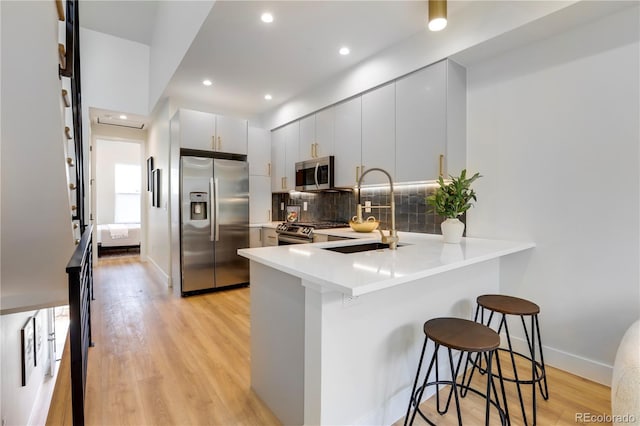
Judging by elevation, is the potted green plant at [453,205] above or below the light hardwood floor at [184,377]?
above

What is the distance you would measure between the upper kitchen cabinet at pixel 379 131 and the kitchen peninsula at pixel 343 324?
1286mm

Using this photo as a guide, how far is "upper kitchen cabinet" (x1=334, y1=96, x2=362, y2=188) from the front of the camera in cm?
339

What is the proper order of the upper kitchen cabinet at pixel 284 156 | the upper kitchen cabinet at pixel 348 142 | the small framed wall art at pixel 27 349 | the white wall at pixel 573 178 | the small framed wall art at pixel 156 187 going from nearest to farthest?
the small framed wall art at pixel 27 349, the white wall at pixel 573 178, the upper kitchen cabinet at pixel 348 142, the upper kitchen cabinet at pixel 284 156, the small framed wall art at pixel 156 187

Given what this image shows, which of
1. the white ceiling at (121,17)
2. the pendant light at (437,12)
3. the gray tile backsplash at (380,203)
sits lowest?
the gray tile backsplash at (380,203)

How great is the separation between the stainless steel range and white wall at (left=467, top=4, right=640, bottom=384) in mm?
1721

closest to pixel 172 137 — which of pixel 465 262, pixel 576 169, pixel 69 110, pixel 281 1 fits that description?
pixel 69 110

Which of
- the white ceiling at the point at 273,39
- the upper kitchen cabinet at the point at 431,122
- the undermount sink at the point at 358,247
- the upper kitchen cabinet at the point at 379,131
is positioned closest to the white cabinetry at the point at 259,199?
the white ceiling at the point at 273,39

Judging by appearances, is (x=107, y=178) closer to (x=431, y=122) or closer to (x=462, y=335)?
(x=431, y=122)

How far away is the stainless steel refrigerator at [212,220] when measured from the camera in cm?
391

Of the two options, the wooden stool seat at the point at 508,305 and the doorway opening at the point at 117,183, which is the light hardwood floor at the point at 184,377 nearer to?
the wooden stool seat at the point at 508,305

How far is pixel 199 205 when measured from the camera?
400 cm

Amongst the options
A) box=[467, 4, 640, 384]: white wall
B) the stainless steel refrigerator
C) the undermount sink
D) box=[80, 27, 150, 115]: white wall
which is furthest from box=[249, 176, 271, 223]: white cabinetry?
box=[467, 4, 640, 384]: white wall

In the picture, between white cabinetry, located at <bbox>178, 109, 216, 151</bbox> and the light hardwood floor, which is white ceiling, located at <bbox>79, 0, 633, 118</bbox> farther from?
the light hardwood floor

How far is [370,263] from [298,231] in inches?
82.3
